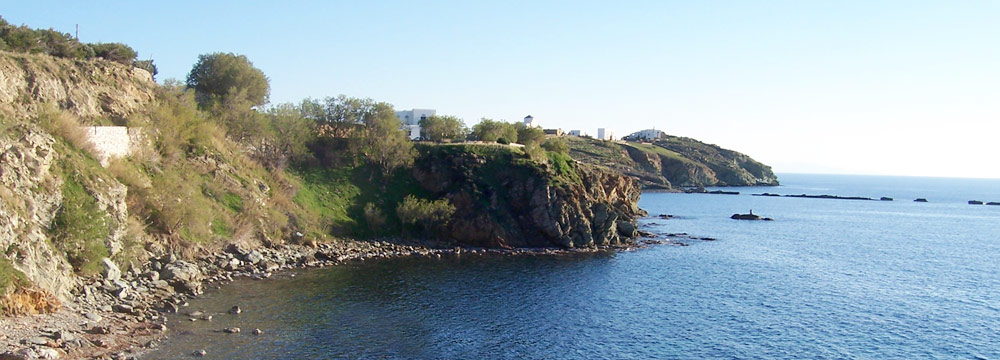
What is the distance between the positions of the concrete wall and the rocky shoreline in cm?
1025

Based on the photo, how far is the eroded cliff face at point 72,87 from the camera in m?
49.6

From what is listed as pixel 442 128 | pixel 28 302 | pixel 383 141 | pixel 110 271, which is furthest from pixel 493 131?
pixel 28 302

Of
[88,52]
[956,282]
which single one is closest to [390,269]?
[88,52]

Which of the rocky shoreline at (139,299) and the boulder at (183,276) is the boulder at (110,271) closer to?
the rocky shoreline at (139,299)

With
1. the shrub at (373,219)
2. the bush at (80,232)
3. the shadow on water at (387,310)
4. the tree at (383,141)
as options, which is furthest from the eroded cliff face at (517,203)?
the bush at (80,232)

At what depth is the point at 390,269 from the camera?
2219 inches

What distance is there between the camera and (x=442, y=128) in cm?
9125

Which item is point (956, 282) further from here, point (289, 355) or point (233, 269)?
point (233, 269)

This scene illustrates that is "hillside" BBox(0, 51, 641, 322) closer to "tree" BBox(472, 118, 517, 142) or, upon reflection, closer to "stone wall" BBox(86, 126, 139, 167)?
"stone wall" BBox(86, 126, 139, 167)

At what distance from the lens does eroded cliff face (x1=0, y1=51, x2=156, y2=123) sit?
49.6 m

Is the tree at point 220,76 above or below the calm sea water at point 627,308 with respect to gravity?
above

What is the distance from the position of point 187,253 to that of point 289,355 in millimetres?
22096

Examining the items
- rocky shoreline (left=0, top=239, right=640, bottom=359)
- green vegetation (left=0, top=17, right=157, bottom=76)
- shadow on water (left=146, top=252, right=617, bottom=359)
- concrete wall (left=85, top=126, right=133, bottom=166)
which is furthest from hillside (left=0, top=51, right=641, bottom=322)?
shadow on water (left=146, top=252, right=617, bottom=359)

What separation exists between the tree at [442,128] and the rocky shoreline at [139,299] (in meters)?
29.7
